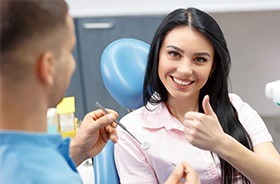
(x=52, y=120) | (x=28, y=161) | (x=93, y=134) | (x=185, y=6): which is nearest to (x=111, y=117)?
(x=93, y=134)

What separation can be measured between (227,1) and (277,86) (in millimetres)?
870

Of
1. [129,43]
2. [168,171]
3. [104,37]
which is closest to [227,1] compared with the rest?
[104,37]

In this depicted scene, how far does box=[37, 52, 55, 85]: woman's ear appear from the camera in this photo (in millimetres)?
764

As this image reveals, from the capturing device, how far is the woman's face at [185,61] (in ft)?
4.51

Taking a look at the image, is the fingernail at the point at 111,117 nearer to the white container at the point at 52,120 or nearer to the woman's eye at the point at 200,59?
the woman's eye at the point at 200,59

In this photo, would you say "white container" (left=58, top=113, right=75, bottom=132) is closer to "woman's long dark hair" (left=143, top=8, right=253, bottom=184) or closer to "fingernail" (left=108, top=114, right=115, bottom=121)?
"woman's long dark hair" (left=143, top=8, right=253, bottom=184)

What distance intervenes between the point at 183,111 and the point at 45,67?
2.67 feet

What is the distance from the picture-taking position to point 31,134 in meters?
0.79

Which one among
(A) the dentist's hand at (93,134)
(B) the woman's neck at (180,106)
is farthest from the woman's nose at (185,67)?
(A) the dentist's hand at (93,134)

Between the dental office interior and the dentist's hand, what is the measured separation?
128 centimetres

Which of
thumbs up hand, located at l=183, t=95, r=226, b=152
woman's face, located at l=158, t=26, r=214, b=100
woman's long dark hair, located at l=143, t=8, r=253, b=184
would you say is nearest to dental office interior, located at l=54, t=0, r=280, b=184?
woman's long dark hair, located at l=143, t=8, r=253, b=184

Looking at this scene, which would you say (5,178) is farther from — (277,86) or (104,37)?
(104,37)

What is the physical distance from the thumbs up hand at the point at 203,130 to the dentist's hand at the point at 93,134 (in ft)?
0.72

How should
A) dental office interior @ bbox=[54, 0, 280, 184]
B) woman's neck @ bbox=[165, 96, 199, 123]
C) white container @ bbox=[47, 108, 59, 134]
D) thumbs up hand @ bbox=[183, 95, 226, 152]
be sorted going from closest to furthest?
thumbs up hand @ bbox=[183, 95, 226, 152]
woman's neck @ bbox=[165, 96, 199, 123]
white container @ bbox=[47, 108, 59, 134]
dental office interior @ bbox=[54, 0, 280, 184]
